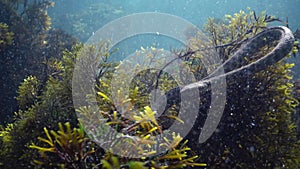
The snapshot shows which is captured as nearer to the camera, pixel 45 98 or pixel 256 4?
pixel 45 98

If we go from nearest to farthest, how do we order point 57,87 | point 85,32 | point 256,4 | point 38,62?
point 57,87 < point 38,62 < point 85,32 < point 256,4

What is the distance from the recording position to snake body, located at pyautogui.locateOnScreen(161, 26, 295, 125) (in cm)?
390

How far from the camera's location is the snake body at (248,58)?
12.8ft

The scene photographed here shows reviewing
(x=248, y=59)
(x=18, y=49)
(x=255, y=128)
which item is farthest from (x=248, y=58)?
(x=18, y=49)

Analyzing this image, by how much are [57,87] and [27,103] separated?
1094 mm

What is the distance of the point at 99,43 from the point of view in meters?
5.61

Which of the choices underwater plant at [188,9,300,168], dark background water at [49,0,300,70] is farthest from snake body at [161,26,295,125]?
dark background water at [49,0,300,70]

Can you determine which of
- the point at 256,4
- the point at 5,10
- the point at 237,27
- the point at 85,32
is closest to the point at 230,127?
the point at 237,27

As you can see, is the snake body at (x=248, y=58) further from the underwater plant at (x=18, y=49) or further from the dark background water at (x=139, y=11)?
the dark background water at (x=139, y=11)

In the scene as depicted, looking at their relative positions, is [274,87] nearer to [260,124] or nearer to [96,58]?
[260,124]

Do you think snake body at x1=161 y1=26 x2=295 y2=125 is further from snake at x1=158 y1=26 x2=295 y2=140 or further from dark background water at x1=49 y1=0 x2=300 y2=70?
dark background water at x1=49 y1=0 x2=300 y2=70

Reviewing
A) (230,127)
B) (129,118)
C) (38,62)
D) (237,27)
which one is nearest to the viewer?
(129,118)

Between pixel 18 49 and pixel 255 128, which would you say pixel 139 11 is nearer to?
pixel 18 49

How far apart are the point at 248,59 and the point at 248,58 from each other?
2 centimetres
